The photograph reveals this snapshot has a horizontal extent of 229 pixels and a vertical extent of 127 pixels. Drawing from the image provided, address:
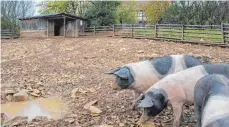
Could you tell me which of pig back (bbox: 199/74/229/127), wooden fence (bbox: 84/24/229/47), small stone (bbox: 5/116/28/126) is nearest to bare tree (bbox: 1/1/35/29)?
wooden fence (bbox: 84/24/229/47)

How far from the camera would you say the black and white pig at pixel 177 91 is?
15.7 feet

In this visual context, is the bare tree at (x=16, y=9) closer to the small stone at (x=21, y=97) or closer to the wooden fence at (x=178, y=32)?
the wooden fence at (x=178, y=32)

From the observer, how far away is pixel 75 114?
5.96m

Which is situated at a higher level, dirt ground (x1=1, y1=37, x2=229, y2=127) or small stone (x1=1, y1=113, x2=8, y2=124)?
dirt ground (x1=1, y1=37, x2=229, y2=127)

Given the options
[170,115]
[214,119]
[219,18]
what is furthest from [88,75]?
[219,18]

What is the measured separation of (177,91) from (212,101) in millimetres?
1241

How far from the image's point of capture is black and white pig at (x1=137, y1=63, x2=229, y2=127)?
15.7ft

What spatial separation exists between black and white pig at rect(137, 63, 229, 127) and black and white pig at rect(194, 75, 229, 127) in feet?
2.10

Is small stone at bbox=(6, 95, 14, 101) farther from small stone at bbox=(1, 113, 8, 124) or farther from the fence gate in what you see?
the fence gate

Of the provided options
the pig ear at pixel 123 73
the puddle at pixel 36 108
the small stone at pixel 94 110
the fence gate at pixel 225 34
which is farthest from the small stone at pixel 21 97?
the fence gate at pixel 225 34

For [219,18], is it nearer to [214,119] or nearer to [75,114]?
[75,114]

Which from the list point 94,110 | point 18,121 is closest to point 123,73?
point 94,110

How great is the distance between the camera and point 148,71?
19.7 feet

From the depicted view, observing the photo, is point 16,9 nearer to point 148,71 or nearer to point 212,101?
point 148,71
